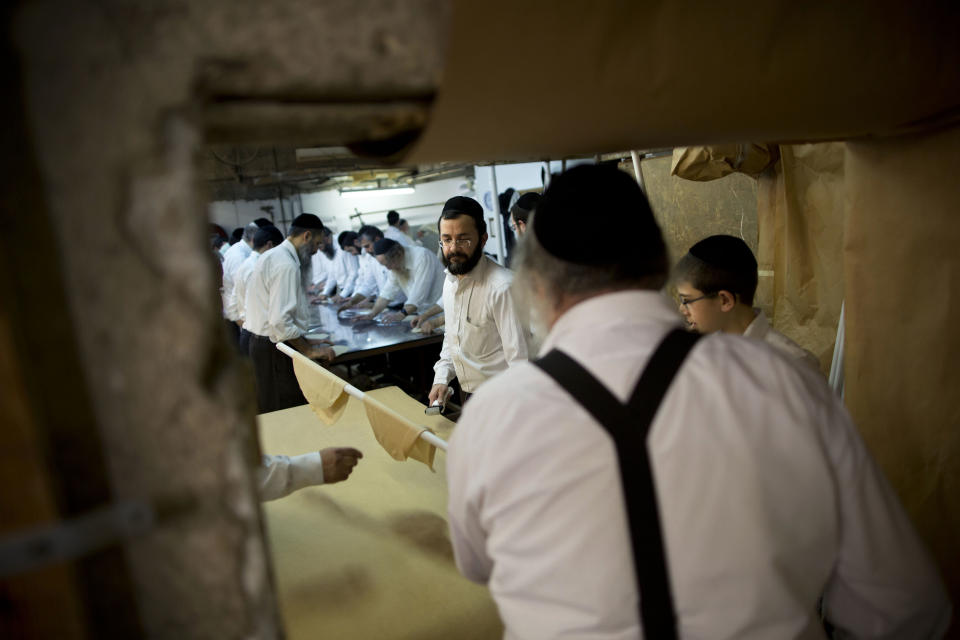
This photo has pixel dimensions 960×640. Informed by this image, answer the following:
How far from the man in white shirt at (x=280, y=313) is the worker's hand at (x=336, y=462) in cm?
242

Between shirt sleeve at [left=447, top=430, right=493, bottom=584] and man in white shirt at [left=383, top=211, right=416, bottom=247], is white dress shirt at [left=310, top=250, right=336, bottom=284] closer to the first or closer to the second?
man in white shirt at [left=383, top=211, right=416, bottom=247]

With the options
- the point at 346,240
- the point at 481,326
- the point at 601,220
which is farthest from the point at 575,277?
the point at 346,240

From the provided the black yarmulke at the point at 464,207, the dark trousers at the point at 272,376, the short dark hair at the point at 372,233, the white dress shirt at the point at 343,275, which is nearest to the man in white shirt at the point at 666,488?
the black yarmulke at the point at 464,207

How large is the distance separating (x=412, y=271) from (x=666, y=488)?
5052mm

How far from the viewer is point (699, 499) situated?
0.79 metres

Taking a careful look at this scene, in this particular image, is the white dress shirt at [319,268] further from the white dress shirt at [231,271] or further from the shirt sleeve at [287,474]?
the shirt sleeve at [287,474]

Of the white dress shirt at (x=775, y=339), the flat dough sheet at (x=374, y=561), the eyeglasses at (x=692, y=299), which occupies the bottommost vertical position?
the flat dough sheet at (x=374, y=561)

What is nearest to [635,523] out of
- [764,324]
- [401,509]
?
[764,324]

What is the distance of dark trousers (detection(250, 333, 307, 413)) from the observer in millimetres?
4164

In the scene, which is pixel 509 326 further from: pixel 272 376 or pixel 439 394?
pixel 272 376

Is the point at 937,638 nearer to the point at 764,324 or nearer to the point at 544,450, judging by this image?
the point at 544,450

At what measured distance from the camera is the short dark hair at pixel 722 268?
166 cm

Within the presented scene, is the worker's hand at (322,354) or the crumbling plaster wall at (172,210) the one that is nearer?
the crumbling plaster wall at (172,210)

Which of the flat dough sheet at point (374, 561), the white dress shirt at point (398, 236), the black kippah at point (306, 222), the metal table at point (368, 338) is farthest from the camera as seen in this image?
the white dress shirt at point (398, 236)
